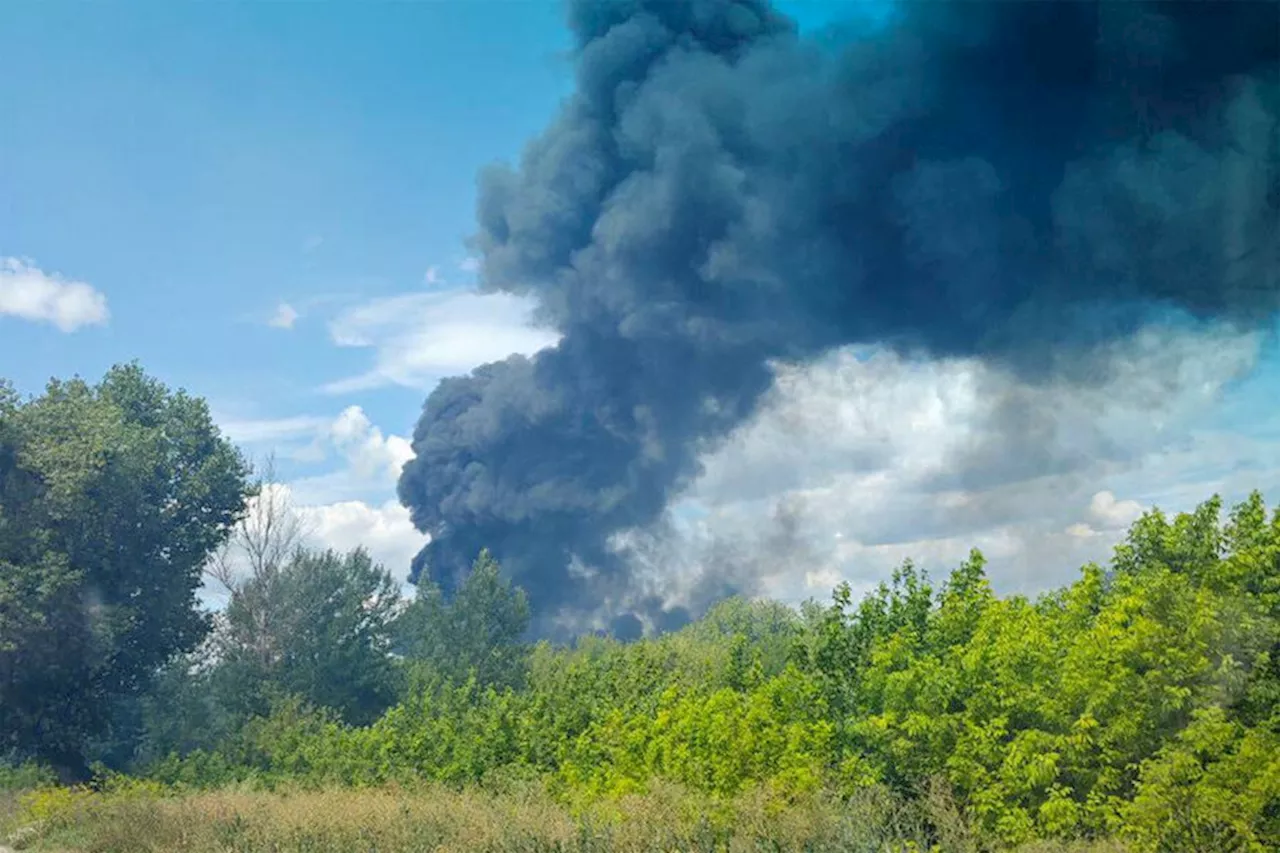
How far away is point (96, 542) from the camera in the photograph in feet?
126

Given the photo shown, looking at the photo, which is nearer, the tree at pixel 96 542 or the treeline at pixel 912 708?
the treeline at pixel 912 708

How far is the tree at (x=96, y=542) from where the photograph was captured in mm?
35500

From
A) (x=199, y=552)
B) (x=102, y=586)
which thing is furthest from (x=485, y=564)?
(x=102, y=586)

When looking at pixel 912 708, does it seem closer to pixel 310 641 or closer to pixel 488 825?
pixel 488 825

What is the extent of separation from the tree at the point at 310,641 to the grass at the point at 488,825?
61.0ft

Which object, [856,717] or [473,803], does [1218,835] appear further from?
[473,803]

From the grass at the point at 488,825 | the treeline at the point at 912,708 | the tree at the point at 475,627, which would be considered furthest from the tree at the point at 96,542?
the grass at the point at 488,825

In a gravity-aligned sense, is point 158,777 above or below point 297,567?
below

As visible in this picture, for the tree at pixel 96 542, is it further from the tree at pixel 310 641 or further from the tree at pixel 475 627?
the tree at pixel 475 627

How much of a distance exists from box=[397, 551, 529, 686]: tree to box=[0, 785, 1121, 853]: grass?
21.5 meters

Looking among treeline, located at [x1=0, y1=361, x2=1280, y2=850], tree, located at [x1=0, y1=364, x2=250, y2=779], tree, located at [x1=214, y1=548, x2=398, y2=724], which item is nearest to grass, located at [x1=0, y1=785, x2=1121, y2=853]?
treeline, located at [x1=0, y1=361, x2=1280, y2=850]

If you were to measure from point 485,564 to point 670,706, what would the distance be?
3025cm

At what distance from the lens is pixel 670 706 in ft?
63.9

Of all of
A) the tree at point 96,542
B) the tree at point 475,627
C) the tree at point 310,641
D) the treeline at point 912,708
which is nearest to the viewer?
the treeline at point 912,708
